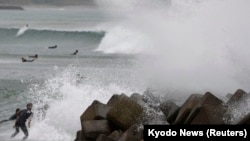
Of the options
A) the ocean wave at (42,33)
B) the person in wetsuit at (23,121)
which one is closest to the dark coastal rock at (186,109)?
the person in wetsuit at (23,121)

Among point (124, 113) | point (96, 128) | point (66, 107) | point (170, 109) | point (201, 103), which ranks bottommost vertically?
point (66, 107)

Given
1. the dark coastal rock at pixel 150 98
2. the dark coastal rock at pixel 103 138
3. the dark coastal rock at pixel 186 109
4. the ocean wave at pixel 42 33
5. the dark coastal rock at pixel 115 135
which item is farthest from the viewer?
the ocean wave at pixel 42 33

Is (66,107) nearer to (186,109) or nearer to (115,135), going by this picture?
(115,135)

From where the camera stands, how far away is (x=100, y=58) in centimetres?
4628

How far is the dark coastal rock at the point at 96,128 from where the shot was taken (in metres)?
13.7

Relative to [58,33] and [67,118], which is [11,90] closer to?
[67,118]

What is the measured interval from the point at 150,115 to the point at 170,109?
0.95m

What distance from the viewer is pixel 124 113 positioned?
13688mm

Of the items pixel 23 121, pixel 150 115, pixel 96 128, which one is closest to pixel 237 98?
pixel 150 115
